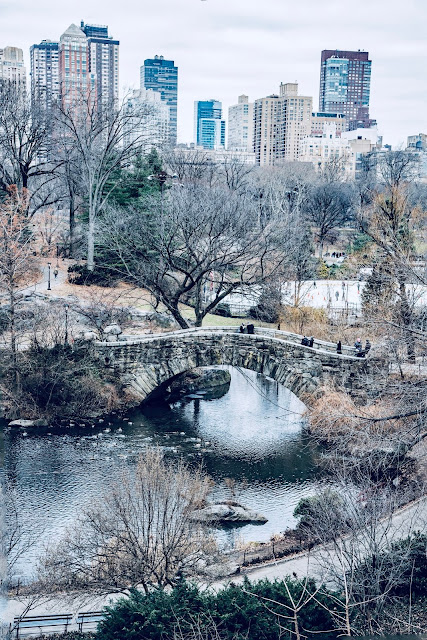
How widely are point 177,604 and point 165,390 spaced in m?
19.2

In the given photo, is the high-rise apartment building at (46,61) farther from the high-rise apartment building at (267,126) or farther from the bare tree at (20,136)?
the bare tree at (20,136)

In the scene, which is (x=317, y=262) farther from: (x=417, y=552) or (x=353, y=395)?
(x=417, y=552)

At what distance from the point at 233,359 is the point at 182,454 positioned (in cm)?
509

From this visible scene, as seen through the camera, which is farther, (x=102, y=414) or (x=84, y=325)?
(x=84, y=325)

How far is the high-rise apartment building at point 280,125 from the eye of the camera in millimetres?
158125

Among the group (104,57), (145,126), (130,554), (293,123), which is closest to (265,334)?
(130,554)

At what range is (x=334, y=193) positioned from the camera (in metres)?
71.8

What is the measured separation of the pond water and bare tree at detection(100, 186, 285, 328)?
4.73 metres

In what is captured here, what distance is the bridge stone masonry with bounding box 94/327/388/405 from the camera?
91.4 feet

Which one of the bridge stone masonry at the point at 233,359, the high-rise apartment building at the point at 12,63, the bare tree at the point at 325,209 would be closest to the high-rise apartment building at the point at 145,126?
the bare tree at the point at 325,209

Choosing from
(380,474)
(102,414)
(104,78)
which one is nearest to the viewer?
(380,474)

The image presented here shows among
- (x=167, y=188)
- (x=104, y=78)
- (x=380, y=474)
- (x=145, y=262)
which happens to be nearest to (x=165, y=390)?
(x=145, y=262)

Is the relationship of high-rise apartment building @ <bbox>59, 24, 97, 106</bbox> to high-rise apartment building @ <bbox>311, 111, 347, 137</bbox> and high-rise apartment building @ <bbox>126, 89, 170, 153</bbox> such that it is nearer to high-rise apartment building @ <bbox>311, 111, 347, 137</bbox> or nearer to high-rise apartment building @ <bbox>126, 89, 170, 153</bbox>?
high-rise apartment building @ <bbox>311, 111, 347, 137</bbox>

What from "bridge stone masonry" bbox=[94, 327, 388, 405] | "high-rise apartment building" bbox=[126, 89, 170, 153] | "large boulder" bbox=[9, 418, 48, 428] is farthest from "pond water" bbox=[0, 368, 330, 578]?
"high-rise apartment building" bbox=[126, 89, 170, 153]
